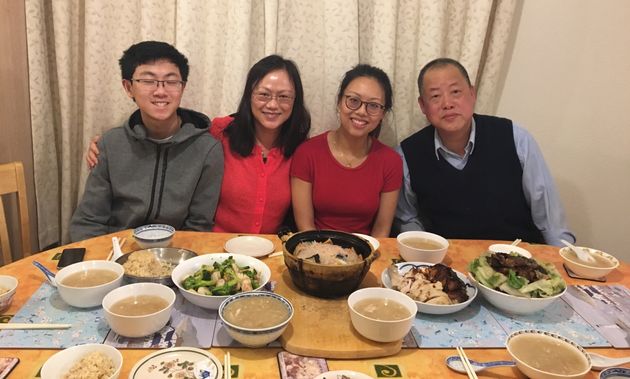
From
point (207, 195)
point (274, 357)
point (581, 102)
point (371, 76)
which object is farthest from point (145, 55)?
point (581, 102)

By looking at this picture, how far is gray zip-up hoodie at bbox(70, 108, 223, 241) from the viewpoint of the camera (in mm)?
2209

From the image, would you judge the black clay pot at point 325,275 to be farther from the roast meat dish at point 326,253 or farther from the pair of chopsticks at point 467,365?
the pair of chopsticks at point 467,365

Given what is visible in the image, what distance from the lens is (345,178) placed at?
241 centimetres

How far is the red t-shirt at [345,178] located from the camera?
241cm

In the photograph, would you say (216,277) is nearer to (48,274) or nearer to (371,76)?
(48,274)

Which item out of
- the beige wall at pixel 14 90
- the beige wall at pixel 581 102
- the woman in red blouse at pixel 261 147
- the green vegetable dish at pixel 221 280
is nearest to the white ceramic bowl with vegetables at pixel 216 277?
the green vegetable dish at pixel 221 280

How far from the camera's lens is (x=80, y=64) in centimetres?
281

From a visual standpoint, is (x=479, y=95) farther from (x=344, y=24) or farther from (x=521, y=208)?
(x=344, y=24)

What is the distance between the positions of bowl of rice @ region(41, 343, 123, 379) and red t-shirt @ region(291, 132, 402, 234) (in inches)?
57.5

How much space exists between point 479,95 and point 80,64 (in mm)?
2510

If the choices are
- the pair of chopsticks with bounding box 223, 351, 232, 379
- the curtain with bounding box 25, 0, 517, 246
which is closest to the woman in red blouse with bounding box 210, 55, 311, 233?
the curtain with bounding box 25, 0, 517, 246

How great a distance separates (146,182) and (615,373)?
6.56ft

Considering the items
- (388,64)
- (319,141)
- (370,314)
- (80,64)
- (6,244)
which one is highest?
(388,64)

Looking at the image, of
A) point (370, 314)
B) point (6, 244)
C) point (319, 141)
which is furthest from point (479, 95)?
point (6, 244)
